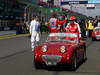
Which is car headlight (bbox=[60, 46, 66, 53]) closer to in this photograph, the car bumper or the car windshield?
the car bumper

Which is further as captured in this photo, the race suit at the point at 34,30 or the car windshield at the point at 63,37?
the race suit at the point at 34,30

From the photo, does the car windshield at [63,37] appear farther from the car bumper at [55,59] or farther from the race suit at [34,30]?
the race suit at [34,30]

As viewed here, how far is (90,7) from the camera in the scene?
86.3m

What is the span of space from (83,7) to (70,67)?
8110cm

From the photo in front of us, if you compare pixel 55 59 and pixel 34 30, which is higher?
pixel 34 30

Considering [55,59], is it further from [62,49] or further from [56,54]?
[62,49]

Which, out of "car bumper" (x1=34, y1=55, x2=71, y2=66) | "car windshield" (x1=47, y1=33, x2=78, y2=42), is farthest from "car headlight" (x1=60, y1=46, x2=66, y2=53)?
"car windshield" (x1=47, y1=33, x2=78, y2=42)

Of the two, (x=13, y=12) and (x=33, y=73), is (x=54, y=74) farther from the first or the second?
(x=13, y=12)

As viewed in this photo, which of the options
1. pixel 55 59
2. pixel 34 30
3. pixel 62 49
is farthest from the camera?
pixel 34 30

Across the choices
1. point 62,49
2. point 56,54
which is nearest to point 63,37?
point 62,49

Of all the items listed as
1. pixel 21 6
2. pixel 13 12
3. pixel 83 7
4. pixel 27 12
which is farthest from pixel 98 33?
pixel 83 7

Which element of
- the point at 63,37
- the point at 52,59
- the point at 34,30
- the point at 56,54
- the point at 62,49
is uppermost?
the point at 63,37

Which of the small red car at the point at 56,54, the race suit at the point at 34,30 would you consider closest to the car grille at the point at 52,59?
the small red car at the point at 56,54

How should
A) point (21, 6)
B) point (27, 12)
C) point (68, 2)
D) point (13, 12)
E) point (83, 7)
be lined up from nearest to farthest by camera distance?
point (27, 12) < point (13, 12) < point (21, 6) < point (68, 2) < point (83, 7)
